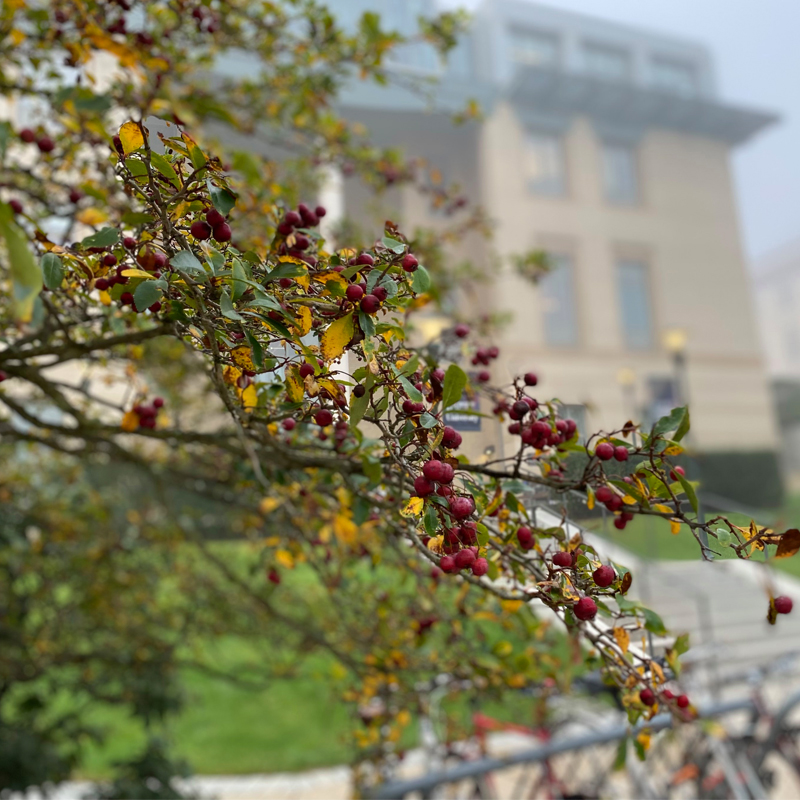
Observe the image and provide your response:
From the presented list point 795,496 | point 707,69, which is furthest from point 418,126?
point 795,496

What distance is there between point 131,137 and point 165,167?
5cm

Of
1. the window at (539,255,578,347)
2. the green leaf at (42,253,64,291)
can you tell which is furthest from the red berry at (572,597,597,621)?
the window at (539,255,578,347)

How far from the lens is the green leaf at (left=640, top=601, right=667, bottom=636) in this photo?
3.67 feet

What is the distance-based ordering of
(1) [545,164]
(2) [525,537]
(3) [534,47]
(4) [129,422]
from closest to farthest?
(2) [525,537] → (4) [129,422] → (1) [545,164] → (3) [534,47]

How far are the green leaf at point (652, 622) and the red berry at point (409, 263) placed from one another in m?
0.69

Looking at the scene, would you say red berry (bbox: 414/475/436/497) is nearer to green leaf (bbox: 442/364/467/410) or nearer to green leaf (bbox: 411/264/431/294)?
green leaf (bbox: 442/364/467/410)

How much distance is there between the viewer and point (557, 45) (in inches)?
810

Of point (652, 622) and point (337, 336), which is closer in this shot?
point (337, 336)

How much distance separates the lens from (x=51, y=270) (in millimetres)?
957

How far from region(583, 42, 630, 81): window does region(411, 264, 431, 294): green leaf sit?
23130 millimetres

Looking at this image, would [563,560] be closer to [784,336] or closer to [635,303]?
[635,303]

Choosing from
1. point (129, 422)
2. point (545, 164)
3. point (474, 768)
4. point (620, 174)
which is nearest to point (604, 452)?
point (129, 422)

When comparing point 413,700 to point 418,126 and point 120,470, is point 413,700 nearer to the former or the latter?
point 120,470

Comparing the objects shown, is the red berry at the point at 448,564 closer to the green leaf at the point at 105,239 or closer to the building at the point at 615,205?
the green leaf at the point at 105,239
